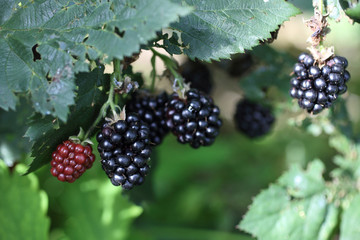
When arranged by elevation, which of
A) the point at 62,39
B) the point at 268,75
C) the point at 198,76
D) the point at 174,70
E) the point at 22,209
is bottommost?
the point at 22,209

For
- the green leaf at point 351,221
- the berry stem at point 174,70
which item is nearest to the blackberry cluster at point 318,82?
the berry stem at point 174,70

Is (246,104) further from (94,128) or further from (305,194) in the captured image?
(94,128)

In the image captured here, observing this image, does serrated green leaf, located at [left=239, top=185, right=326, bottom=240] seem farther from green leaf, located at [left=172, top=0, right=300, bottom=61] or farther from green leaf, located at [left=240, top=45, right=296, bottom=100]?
green leaf, located at [left=172, top=0, right=300, bottom=61]

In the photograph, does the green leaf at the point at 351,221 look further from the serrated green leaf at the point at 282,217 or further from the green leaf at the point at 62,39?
the green leaf at the point at 62,39

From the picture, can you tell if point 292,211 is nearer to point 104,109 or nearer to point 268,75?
point 268,75

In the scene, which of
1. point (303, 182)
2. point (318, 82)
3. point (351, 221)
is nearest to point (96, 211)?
point (303, 182)

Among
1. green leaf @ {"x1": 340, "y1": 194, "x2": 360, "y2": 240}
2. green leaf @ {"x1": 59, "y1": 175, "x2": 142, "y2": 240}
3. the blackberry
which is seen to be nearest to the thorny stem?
the blackberry
